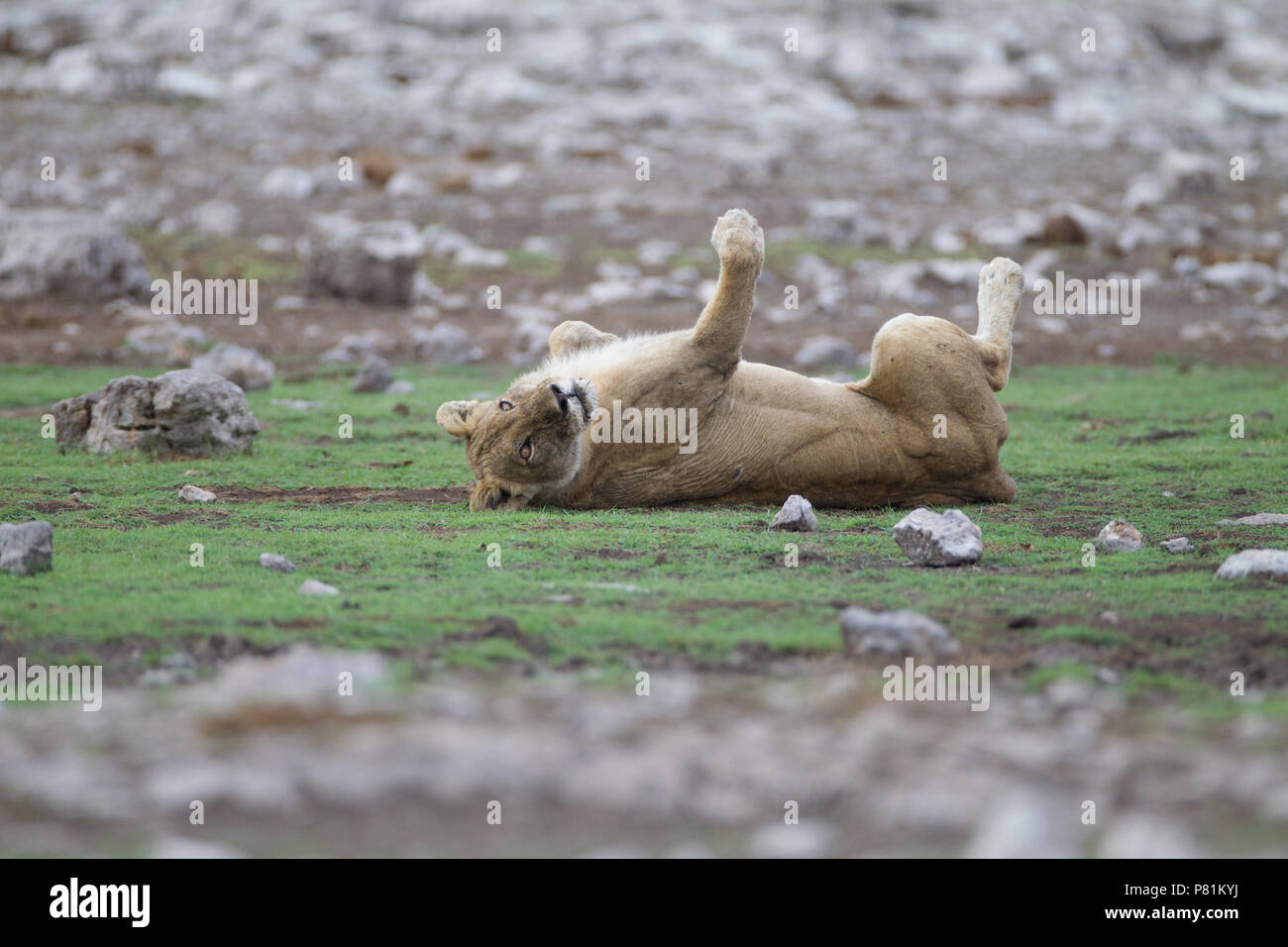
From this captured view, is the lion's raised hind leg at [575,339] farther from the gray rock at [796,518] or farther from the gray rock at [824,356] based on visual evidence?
the gray rock at [824,356]

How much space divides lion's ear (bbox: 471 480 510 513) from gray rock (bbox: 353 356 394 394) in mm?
5293

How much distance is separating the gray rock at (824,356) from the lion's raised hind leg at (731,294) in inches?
257

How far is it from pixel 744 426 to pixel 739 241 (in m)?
1.07

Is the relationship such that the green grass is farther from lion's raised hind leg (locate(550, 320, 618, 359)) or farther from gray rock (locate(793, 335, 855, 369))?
gray rock (locate(793, 335, 855, 369))

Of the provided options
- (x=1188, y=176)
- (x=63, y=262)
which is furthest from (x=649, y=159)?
(x=63, y=262)

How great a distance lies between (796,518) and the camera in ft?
24.2

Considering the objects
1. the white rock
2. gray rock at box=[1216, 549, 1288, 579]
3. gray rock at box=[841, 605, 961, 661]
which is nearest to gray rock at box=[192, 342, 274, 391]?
Result: the white rock

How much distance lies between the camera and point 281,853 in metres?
3.58

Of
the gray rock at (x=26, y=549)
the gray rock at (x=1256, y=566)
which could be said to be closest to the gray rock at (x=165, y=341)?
the gray rock at (x=26, y=549)

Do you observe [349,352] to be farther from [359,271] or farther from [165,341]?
[359,271]

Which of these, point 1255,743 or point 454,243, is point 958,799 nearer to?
point 1255,743

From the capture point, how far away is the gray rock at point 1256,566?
19.9 feet

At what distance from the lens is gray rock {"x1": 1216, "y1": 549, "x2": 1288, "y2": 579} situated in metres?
6.08

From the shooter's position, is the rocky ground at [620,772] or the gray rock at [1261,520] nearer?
the rocky ground at [620,772]
